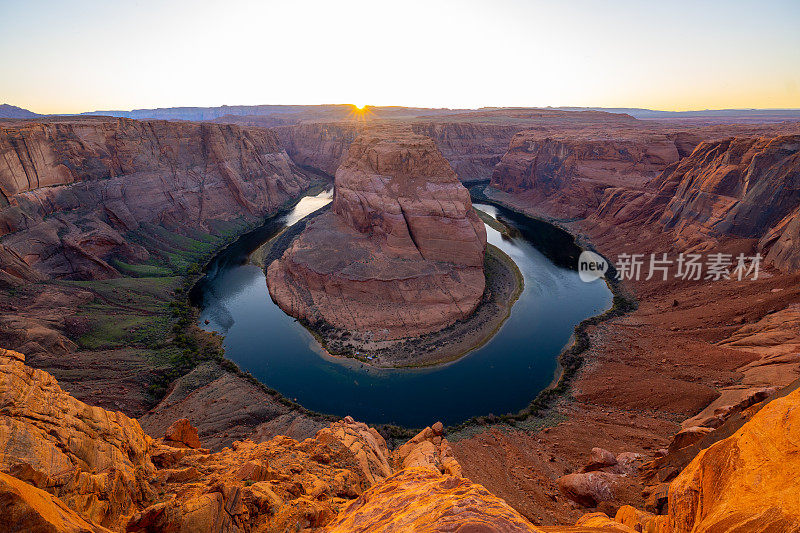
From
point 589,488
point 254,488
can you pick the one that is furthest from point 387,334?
point 254,488

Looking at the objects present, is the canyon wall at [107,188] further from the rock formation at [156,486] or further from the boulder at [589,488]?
the boulder at [589,488]

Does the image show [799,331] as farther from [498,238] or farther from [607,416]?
[498,238]

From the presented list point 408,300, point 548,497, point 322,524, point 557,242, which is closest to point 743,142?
point 557,242

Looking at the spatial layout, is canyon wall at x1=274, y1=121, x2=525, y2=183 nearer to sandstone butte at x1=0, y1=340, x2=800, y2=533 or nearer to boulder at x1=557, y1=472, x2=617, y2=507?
boulder at x1=557, y1=472, x2=617, y2=507

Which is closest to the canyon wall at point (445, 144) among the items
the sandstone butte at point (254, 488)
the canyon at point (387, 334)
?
the canyon at point (387, 334)

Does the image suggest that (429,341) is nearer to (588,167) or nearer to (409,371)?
(409,371)

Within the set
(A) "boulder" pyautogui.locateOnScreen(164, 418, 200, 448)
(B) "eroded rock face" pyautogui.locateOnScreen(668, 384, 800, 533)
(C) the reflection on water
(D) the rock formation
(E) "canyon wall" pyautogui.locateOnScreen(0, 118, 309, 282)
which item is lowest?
(C) the reflection on water

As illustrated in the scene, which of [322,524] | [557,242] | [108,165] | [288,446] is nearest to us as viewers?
[322,524]

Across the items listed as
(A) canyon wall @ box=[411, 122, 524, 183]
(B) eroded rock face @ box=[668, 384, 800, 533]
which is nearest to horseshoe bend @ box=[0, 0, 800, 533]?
(B) eroded rock face @ box=[668, 384, 800, 533]
